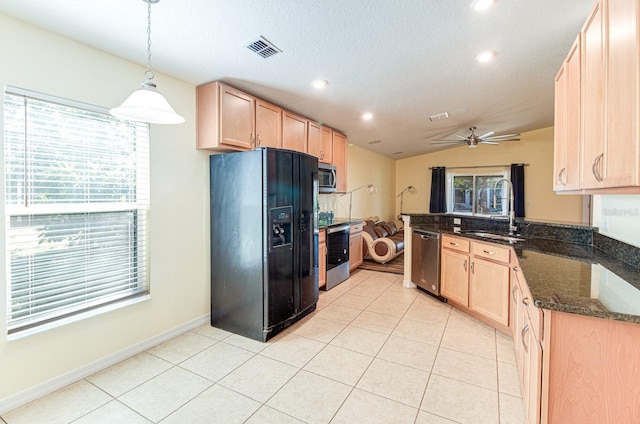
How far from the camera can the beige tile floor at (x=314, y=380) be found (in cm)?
172

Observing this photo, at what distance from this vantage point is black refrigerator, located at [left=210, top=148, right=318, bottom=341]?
103 inches

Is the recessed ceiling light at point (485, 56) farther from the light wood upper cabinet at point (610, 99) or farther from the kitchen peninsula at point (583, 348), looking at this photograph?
the kitchen peninsula at point (583, 348)

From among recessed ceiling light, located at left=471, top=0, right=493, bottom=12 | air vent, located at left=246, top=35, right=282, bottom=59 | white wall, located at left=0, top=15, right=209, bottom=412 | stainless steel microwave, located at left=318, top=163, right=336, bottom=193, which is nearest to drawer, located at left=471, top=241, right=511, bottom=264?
recessed ceiling light, located at left=471, top=0, right=493, bottom=12

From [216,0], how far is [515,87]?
11.0 feet

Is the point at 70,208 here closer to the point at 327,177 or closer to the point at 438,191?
the point at 327,177

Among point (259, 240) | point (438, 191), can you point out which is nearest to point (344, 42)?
point (259, 240)

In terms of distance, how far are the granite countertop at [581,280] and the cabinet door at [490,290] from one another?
358 mm

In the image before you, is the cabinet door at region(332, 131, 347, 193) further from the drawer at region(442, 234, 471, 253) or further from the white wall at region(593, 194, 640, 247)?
the white wall at region(593, 194, 640, 247)

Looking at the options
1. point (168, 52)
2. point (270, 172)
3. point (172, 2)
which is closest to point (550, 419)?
point (270, 172)

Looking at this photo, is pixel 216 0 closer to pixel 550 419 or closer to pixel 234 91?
pixel 234 91

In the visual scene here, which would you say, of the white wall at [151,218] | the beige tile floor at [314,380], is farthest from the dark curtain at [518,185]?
the white wall at [151,218]

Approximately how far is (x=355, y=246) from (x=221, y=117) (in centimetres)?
312

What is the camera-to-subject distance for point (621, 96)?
45.0 inches

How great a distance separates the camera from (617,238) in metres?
2.09
